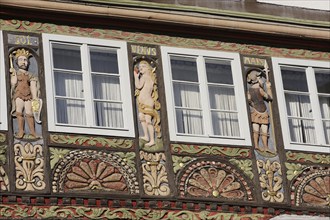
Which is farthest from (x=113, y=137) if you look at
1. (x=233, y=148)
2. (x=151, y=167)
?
(x=233, y=148)

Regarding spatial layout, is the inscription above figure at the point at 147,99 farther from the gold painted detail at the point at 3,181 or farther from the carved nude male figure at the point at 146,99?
the gold painted detail at the point at 3,181

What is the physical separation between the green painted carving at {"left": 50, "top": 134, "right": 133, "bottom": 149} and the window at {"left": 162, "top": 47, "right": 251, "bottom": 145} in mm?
1021

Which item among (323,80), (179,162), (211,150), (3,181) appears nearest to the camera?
(3,181)

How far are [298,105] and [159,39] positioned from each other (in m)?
2.76

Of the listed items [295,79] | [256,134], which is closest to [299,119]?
[295,79]

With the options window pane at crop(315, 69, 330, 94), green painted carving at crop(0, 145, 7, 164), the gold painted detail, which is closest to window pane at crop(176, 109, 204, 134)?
window pane at crop(315, 69, 330, 94)

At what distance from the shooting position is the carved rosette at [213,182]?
20859 millimetres

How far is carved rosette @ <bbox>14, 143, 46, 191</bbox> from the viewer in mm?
19766

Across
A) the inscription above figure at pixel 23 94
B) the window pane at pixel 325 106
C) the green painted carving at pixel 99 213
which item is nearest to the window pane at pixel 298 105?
the window pane at pixel 325 106

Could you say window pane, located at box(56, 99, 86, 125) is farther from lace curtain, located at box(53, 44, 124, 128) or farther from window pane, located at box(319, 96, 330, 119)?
window pane, located at box(319, 96, 330, 119)

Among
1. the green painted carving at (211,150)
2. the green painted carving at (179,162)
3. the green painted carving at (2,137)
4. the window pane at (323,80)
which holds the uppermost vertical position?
the window pane at (323,80)

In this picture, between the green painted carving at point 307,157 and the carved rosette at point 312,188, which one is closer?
the carved rosette at point 312,188

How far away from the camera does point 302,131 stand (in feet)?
73.8

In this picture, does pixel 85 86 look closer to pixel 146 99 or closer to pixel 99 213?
pixel 146 99
